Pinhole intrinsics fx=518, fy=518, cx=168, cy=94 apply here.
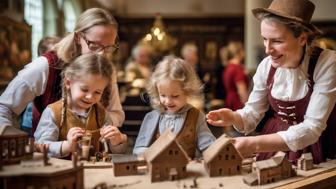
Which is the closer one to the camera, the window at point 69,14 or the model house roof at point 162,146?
the model house roof at point 162,146

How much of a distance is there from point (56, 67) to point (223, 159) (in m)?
1.22

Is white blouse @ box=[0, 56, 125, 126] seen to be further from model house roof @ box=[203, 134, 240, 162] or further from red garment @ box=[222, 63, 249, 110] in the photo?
red garment @ box=[222, 63, 249, 110]

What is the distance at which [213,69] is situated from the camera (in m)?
15.2

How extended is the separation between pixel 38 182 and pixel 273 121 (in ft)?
4.83

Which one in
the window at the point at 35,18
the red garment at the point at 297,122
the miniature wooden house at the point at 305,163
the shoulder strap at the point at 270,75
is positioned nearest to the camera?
the miniature wooden house at the point at 305,163

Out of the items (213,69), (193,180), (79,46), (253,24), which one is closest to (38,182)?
(193,180)

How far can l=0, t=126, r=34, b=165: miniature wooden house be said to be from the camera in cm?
208

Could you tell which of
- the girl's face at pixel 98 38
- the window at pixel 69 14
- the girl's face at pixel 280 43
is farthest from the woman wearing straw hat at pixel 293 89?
the window at pixel 69 14

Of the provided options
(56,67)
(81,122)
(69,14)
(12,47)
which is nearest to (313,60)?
(81,122)

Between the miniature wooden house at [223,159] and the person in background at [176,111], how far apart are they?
432 mm

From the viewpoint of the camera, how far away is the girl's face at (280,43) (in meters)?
2.58

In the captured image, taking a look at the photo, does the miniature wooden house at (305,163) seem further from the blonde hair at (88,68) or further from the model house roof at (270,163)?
the blonde hair at (88,68)

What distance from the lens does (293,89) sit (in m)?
2.71

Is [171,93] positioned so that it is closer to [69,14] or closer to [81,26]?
[81,26]
